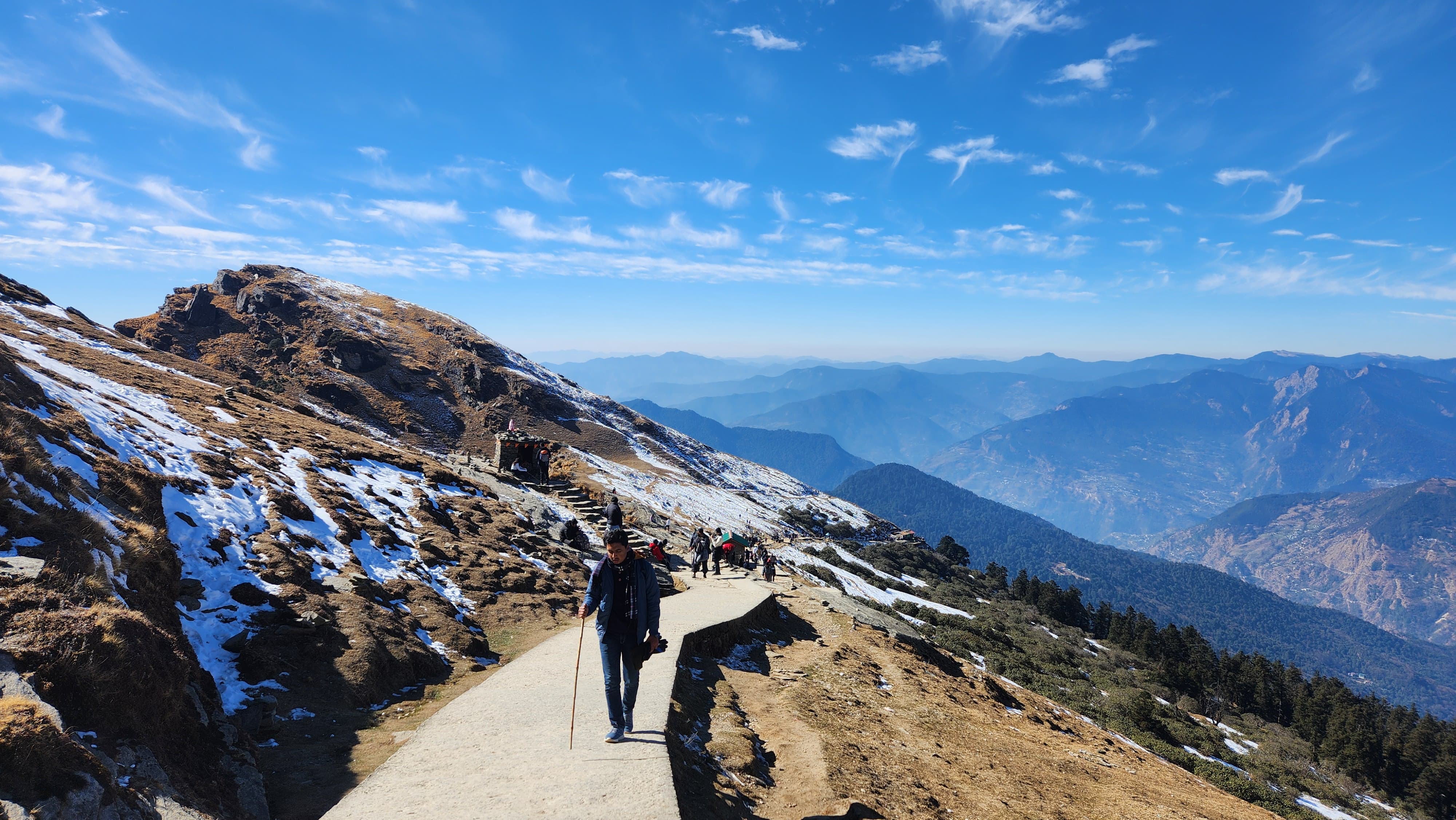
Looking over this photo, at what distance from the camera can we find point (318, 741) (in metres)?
8.24

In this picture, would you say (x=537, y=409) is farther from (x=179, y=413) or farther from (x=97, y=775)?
(x=97, y=775)

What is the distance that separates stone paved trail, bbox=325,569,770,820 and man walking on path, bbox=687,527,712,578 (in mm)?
14725

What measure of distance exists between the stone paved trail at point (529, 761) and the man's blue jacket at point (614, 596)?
4.77 feet

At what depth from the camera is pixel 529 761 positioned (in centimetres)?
720

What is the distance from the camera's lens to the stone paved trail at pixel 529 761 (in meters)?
6.16

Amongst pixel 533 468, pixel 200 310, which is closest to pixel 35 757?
pixel 533 468

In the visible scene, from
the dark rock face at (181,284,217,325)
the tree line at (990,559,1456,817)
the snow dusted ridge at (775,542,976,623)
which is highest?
the dark rock face at (181,284,217,325)

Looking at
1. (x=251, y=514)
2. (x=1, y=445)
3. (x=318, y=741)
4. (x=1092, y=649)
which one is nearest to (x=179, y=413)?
(x=251, y=514)

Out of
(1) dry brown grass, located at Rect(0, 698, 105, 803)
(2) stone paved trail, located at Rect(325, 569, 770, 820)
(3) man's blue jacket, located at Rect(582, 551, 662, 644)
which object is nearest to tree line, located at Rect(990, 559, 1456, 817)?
(2) stone paved trail, located at Rect(325, 569, 770, 820)

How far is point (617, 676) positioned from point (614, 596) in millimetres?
1008

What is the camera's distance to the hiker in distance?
753cm

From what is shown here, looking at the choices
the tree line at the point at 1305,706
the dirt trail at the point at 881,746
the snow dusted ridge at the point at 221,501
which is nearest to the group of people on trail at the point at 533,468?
the snow dusted ridge at the point at 221,501

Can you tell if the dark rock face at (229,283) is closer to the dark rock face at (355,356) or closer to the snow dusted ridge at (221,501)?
the dark rock face at (355,356)

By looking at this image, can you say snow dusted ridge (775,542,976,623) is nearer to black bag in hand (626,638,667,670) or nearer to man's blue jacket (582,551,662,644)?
black bag in hand (626,638,667,670)
